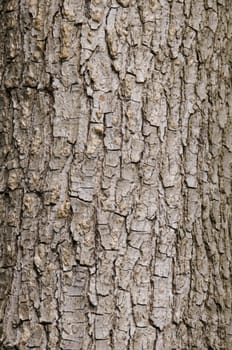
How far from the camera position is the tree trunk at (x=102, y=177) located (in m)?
1.60

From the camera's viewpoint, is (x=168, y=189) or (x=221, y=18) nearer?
(x=168, y=189)

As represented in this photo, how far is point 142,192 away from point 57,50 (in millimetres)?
353

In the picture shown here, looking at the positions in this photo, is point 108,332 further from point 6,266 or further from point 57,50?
point 57,50

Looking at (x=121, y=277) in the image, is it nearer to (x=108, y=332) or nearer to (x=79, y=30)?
(x=108, y=332)

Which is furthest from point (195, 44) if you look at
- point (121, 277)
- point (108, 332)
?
point (108, 332)

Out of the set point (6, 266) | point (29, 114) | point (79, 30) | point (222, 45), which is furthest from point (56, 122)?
point (222, 45)

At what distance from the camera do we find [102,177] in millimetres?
1614

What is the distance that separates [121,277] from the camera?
5.29ft

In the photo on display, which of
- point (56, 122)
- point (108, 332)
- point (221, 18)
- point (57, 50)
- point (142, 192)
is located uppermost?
point (221, 18)

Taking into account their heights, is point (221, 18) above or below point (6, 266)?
above

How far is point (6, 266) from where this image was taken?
1.66 meters

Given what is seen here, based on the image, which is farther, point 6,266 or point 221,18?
point 221,18

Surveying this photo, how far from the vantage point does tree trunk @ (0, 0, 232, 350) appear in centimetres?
160

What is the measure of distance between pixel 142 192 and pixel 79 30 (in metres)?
0.37
